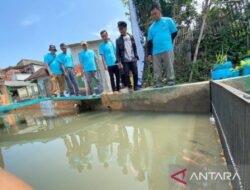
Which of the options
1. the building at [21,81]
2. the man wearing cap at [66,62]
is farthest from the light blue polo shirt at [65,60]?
the building at [21,81]

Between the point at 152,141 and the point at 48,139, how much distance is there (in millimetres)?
1704

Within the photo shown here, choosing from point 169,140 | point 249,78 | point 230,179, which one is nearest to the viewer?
point 230,179

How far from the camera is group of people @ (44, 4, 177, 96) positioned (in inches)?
139

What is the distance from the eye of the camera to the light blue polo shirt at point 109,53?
173 inches

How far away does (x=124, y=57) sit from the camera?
397cm

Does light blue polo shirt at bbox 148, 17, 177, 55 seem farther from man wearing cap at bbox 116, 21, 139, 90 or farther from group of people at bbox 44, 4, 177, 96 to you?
man wearing cap at bbox 116, 21, 139, 90

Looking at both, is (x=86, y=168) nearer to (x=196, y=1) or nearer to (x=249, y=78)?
(x=249, y=78)

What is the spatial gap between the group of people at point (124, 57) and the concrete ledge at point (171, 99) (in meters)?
0.28

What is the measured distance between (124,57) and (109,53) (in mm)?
569

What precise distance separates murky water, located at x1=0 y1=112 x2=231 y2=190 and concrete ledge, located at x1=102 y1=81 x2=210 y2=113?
33 centimetres

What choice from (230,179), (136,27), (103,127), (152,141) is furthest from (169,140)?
(136,27)

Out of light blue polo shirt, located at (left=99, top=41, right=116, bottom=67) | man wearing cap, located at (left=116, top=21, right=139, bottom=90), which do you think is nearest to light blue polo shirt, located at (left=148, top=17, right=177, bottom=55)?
man wearing cap, located at (left=116, top=21, right=139, bottom=90)

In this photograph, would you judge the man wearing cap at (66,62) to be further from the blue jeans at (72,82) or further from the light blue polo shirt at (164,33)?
the light blue polo shirt at (164,33)

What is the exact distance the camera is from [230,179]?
4.07 feet
